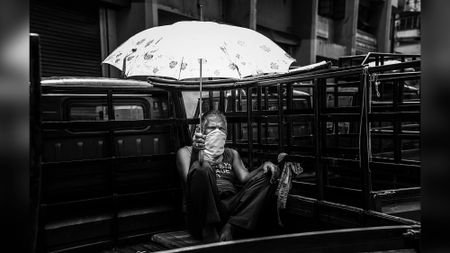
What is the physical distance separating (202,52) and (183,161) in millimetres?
1173

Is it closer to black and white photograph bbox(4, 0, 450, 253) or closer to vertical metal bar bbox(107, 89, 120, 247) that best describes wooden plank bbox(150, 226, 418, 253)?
black and white photograph bbox(4, 0, 450, 253)

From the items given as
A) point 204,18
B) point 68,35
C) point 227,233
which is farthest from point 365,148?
point 204,18

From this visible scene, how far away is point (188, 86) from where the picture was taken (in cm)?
409

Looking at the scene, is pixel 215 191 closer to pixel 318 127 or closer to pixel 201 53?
pixel 318 127

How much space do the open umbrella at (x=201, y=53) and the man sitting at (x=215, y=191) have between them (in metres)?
0.64

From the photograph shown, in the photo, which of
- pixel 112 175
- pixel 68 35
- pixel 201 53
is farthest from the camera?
pixel 68 35

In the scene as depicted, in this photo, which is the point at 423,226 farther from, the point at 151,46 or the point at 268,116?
the point at 268,116

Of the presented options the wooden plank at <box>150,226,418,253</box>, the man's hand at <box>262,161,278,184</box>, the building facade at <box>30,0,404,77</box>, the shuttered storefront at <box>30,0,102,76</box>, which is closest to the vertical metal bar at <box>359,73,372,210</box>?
the man's hand at <box>262,161,278,184</box>

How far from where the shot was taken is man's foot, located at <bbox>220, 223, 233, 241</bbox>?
346 cm

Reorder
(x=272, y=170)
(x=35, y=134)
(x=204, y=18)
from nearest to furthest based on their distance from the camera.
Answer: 1. (x=35, y=134)
2. (x=272, y=170)
3. (x=204, y=18)

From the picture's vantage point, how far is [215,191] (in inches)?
134

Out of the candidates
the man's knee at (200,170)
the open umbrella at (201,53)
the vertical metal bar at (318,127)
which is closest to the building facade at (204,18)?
the open umbrella at (201,53)

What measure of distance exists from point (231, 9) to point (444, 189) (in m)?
13.2

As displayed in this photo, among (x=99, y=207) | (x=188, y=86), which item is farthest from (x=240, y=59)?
(x=99, y=207)
